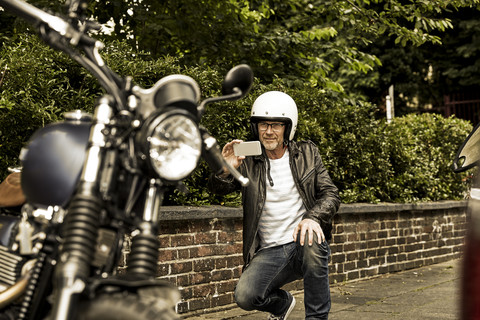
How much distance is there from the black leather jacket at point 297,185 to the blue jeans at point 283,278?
5.9 inches

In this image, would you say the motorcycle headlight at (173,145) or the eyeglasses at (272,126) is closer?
the motorcycle headlight at (173,145)

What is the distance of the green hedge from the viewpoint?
6312mm

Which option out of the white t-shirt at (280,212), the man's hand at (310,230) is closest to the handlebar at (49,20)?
the man's hand at (310,230)

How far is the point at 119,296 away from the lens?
2352 millimetres

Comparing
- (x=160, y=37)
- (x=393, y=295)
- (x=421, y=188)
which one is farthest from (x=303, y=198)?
(x=421, y=188)

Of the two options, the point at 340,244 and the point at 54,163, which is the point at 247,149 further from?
the point at 340,244

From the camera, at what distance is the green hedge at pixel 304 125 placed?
6.31m

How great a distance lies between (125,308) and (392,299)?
6.04 meters

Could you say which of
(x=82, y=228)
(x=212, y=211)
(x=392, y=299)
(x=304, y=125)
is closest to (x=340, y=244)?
(x=392, y=299)

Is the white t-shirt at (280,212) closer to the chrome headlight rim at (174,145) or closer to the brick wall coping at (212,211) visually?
the brick wall coping at (212,211)

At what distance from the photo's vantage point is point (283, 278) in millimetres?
5258

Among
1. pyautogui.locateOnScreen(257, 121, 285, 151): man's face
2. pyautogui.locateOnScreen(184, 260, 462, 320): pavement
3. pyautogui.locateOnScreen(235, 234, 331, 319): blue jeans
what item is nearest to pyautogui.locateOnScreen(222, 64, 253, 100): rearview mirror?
pyautogui.locateOnScreen(235, 234, 331, 319): blue jeans

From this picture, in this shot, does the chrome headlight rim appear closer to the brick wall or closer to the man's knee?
the brick wall

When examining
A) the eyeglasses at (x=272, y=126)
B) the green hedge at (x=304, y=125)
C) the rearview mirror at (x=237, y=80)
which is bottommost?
the rearview mirror at (x=237, y=80)
